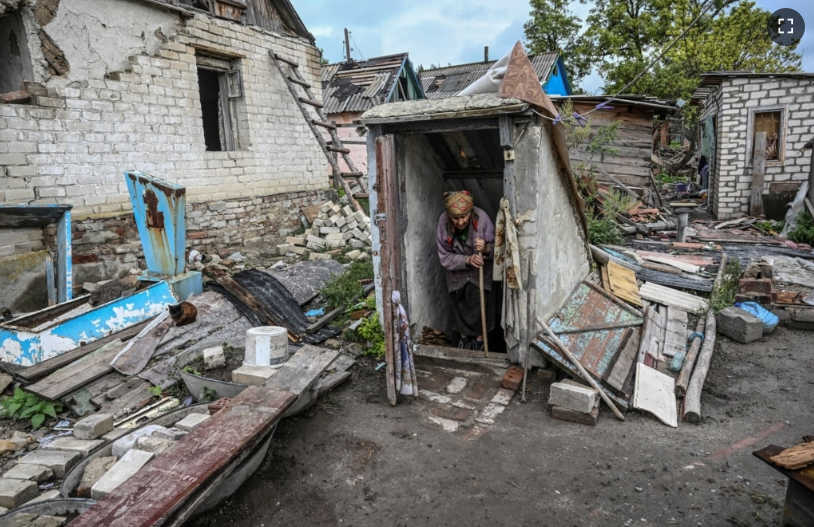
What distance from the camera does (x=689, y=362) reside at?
504 cm

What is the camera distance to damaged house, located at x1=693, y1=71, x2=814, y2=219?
469 inches

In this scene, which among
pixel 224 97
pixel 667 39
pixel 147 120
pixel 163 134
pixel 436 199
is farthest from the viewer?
pixel 667 39

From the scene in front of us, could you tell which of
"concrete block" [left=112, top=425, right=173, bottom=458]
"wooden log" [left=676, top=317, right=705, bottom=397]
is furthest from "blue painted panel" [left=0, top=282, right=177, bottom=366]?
"wooden log" [left=676, top=317, right=705, bottom=397]

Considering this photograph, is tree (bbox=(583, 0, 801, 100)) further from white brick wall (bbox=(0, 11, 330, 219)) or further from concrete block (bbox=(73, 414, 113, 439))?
concrete block (bbox=(73, 414, 113, 439))

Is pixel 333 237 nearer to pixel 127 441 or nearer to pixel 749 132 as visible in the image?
pixel 127 441

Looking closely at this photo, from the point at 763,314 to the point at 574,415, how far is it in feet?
12.1

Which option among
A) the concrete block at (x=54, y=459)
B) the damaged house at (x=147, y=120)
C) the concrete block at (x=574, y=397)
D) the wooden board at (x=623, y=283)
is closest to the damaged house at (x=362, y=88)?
the damaged house at (x=147, y=120)

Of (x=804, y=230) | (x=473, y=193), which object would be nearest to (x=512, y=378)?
(x=473, y=193)

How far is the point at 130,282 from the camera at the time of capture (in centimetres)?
677

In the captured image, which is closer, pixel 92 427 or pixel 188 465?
pixel 188 465

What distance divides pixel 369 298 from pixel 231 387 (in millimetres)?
2655

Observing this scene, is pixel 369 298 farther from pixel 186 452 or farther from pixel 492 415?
pixel 186 452

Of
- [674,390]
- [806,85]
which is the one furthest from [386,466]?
[806,85]

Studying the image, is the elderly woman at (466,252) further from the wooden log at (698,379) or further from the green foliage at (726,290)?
the green foliage at (726,290)
